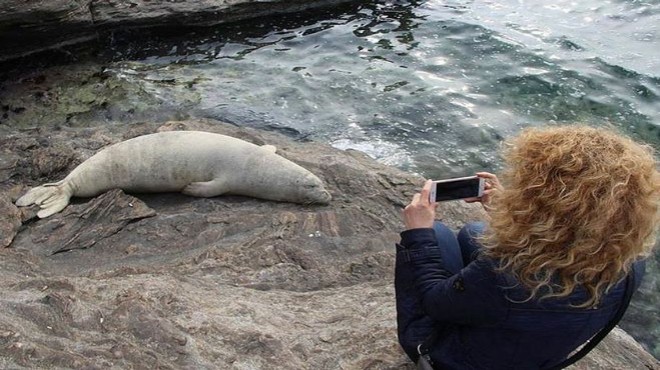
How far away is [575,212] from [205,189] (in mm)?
3348

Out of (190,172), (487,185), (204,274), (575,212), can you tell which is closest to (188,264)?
(204,274)

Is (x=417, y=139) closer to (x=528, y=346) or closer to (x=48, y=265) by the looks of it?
(x=48, y=265)

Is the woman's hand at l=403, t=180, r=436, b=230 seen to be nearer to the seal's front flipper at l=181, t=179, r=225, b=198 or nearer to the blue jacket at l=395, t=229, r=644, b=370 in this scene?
the blue jacket at l=395, t=229, r=644, b=370

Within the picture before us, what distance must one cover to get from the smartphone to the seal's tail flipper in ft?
9.90

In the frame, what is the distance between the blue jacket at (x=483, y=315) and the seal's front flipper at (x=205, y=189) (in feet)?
8.17

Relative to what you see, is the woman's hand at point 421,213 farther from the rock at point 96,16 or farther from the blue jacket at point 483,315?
the rock at point 96,16

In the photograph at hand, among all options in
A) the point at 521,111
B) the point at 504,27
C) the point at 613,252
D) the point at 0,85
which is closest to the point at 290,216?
the point at 613,252

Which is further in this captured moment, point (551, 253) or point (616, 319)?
point (616, 319)

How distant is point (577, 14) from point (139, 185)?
7.60 metres

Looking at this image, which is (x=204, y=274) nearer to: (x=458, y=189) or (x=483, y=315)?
(x=458, y=189)

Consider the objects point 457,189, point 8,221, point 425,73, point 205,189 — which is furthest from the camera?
point 425,73

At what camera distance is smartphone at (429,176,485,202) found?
110 inches

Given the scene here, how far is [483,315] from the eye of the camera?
2.34 metres

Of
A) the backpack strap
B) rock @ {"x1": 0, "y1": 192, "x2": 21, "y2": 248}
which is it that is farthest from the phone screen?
rock @ {"x1": 0, "y1": 192, "x2": 21, "y2": 248}
